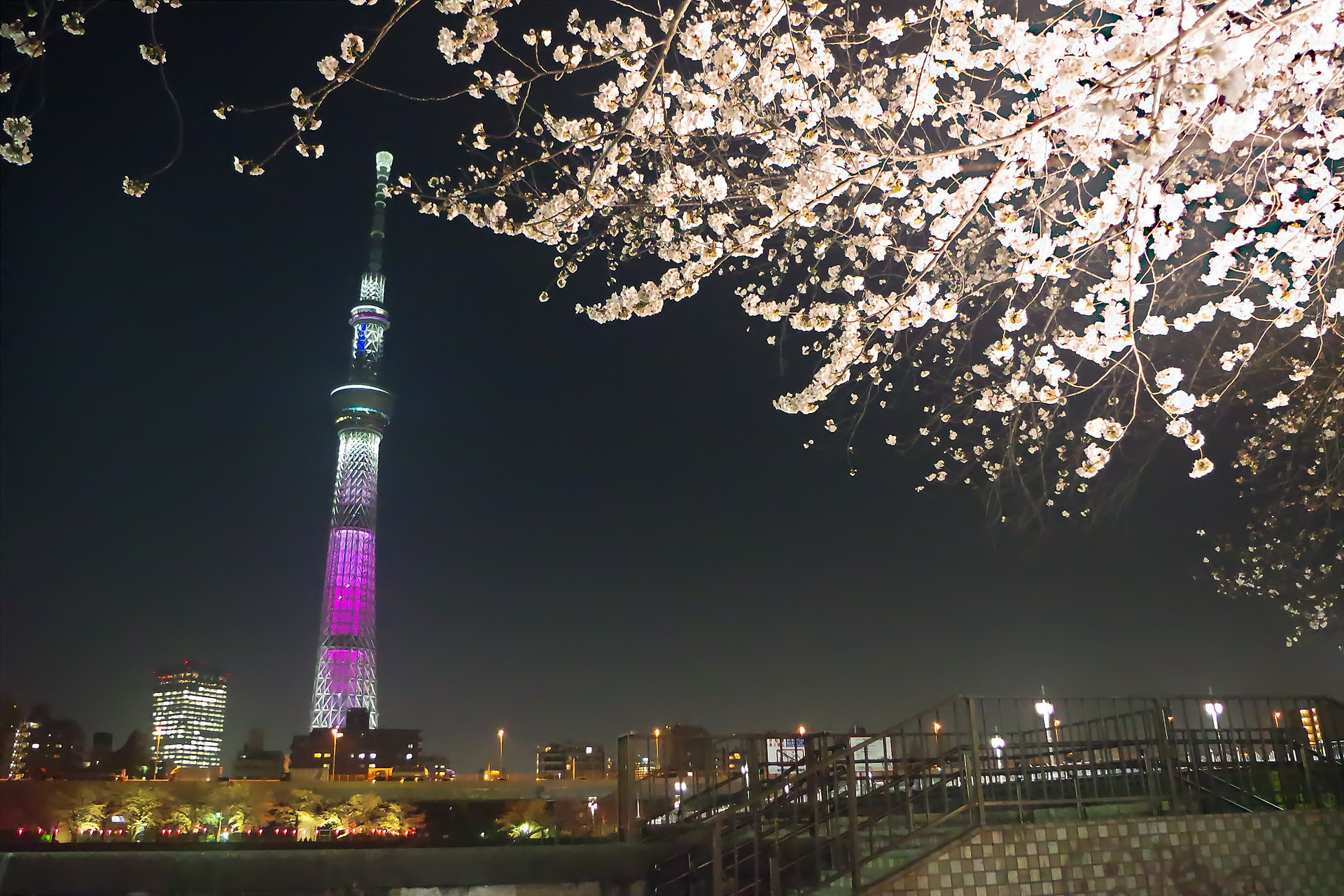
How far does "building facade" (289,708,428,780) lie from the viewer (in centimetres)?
6906

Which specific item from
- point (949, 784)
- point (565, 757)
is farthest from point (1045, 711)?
point (565, 757)

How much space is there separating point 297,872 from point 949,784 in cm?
568

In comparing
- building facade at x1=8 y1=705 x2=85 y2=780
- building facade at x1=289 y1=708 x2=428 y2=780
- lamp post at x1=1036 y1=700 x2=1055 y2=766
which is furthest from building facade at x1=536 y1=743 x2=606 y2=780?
lamp post at x1=1036 y1=700 x2=1055 y2=766

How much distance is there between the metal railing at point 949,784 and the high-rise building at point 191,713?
162725 mm

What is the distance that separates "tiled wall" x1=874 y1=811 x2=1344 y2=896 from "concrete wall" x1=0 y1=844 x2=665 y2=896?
9.30ft

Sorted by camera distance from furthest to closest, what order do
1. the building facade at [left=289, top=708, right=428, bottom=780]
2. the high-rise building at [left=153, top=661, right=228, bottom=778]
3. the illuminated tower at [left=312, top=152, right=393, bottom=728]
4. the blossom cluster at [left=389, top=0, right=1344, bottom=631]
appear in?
the high-rise building at [left=153, top=661, right=228, bottom=778] < the illuminated tower at [left=312, top=152, right=393, bottom=728] < the building facade at [left=289, top=708, right=428, bottom=780] < the blossom cluster at [left=389, top=0, right=1344, bottom=631]

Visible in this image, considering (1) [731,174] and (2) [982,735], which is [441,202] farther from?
(2) [982,735]

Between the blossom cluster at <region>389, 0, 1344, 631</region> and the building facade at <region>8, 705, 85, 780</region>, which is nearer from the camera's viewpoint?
the blossom cluster at <region>389, 0, 1344, 631</region>

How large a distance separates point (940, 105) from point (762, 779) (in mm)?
6699

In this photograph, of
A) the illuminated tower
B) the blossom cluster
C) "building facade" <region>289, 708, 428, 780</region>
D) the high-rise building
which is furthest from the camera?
the high-rise building

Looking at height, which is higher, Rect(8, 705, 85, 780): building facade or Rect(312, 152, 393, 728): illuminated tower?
Rect(312, 152, 393, 728): illuminated tower

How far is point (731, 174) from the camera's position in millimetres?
6496

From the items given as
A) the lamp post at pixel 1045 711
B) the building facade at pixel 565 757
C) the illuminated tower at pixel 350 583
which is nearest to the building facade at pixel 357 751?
the illuminated tower at pixel 350 583

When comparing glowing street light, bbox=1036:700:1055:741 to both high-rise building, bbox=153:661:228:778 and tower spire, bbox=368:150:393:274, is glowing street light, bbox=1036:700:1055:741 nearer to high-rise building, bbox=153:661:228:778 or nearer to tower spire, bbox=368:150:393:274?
tower spire, bbox=368:150:393:274
